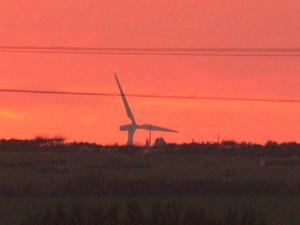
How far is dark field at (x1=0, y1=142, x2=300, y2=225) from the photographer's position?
81.6m

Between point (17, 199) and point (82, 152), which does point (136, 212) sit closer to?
point (17, 199)

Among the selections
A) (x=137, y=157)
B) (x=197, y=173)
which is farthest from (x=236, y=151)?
(x=197, y=173)

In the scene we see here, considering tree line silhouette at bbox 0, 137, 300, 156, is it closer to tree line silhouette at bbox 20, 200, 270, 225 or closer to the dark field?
the dark field

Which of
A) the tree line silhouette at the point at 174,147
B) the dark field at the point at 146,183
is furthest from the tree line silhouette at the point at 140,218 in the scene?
the tree line silhouette at the point at 174,147

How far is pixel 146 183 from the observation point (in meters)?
89.0

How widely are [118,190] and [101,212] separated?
26255 millimetres

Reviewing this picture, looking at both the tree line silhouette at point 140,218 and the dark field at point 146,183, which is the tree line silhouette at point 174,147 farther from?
the tree line silhouette at point 140,218

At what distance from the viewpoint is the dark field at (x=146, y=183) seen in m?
81.6

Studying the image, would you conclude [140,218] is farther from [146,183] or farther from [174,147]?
[174,147]

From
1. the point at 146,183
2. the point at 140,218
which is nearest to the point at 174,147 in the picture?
the point at 146,183

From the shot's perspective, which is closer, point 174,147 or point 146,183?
point 146,183

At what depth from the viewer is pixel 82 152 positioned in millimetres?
107438

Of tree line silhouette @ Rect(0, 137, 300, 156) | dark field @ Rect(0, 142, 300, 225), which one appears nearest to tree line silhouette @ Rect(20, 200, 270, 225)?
dark field @ Rect(0, 142, 300, 225)

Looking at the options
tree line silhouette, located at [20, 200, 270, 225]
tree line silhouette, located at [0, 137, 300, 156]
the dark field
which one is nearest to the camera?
tree line silhouette, located at [20, 200, 270, 225]
